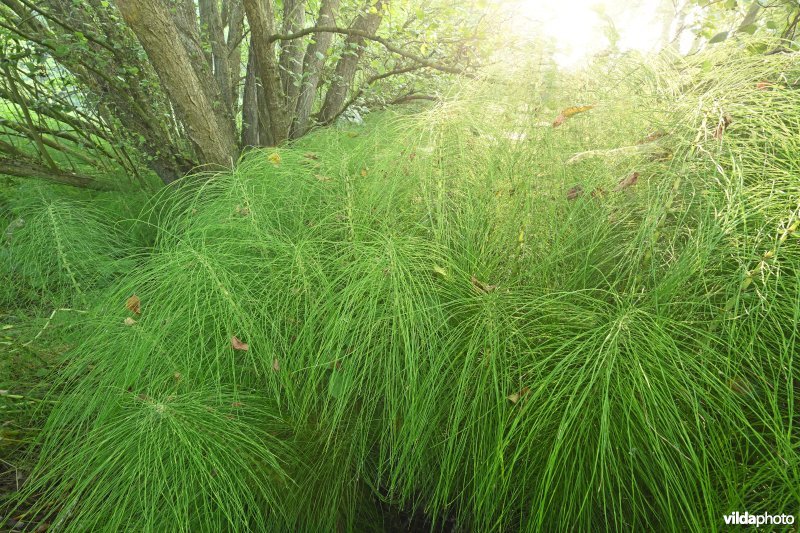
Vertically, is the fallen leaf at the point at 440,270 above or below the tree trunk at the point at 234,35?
below

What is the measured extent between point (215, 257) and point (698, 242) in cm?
134

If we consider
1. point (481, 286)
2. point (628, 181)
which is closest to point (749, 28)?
point (628, 181)

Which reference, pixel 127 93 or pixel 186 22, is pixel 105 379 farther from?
pixel 186 22

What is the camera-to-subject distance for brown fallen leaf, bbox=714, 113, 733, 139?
1.07 meters

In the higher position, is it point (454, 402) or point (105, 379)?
point (105, 379)

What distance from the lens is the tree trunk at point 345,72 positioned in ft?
10.3

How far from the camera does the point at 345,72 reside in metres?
3.39

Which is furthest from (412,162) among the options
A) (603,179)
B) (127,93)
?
(127,93)

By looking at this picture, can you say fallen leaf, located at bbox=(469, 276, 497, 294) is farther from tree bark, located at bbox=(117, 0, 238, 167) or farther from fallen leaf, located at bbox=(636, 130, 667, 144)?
tree bark, located at bbox=(117, 0, 238, 167)

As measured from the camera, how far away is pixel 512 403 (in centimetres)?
105

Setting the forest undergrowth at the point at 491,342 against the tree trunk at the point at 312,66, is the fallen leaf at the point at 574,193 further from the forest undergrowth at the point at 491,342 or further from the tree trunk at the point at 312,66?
the tree trunk at the point at 312,66

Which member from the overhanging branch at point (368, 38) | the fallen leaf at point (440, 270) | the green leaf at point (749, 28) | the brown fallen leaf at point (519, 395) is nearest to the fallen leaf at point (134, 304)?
the fallen leaf at point (440, 270)

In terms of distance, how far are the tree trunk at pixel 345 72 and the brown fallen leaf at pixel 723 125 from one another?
2.50 meters

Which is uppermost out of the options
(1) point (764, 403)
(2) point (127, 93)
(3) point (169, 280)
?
(2) point (127, 93)
